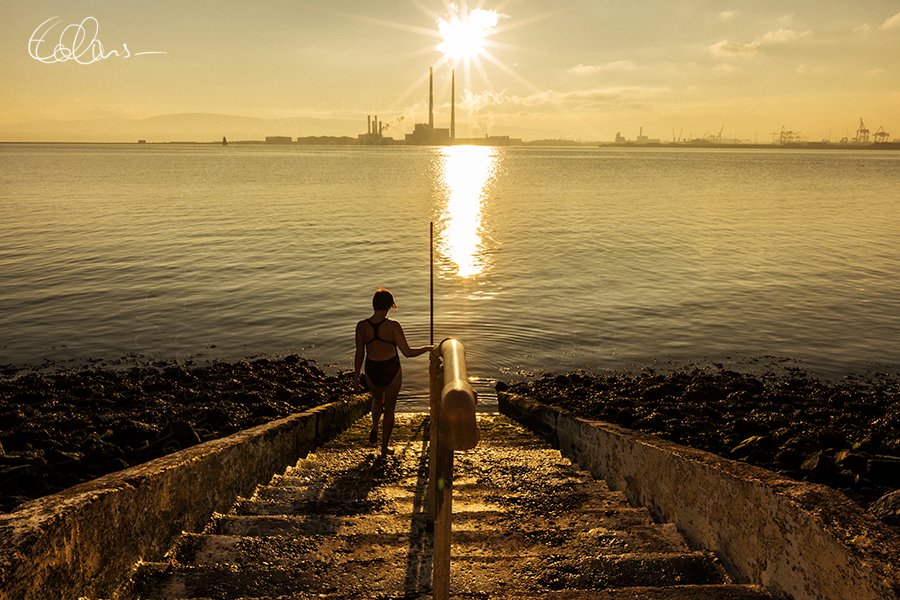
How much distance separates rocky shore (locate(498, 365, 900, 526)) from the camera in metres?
5.66

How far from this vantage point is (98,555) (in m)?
3.64

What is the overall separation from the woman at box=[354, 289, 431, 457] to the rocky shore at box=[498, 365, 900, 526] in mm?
3888

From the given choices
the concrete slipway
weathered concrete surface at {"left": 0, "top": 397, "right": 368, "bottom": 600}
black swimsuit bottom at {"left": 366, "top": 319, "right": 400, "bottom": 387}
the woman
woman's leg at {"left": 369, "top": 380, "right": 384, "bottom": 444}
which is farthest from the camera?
woman's leg at {"left": 369, "top": 380, "right": 384, "bottom": 444}

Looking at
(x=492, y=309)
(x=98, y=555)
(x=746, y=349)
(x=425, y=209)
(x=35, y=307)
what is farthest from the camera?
(x=425, y=209)

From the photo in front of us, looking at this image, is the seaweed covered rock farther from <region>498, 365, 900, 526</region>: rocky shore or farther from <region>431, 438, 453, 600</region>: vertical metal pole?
<region>431, 438, 453, 600</region>: vertical metal pole

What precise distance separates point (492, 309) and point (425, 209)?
3901 centimetres

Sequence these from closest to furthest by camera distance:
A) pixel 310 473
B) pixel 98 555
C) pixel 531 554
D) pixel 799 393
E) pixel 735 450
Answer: pixel 98 555 < pixel 531 554 < pixel 310 473 < pixel 735 450 < pixel 799 393

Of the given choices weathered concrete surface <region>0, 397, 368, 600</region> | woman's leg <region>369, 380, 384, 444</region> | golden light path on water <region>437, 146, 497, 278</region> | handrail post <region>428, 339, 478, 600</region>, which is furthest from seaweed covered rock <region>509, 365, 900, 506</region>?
golden light path on water <region>437, 146, 497, 278</region>

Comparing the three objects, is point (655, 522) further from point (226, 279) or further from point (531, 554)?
point (226, 279)

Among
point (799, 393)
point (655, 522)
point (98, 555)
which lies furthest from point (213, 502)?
point (799, 393)

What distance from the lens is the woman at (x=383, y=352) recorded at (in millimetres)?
7215

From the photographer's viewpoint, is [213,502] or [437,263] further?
[437,263]

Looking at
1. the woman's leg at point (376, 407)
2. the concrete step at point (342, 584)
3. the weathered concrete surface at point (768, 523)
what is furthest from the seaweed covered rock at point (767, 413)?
the woman's leg at point (376, 407)

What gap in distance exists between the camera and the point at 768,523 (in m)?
3.71
